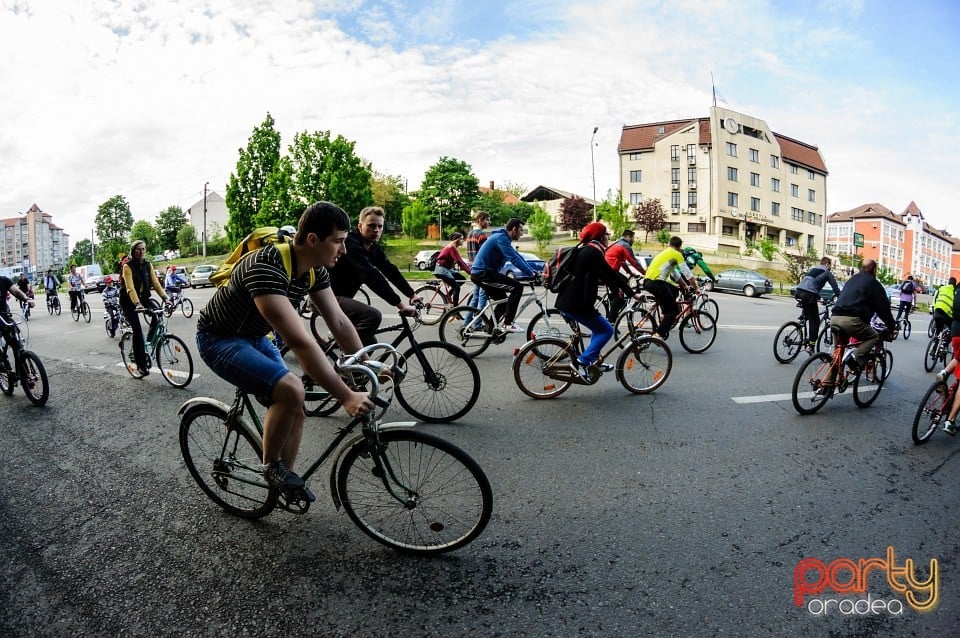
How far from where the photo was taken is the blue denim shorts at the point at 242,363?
2.88 metres

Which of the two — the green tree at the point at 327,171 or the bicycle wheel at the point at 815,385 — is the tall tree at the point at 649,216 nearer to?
the green tree at the point at 327,171

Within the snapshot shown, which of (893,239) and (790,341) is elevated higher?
(893,239)

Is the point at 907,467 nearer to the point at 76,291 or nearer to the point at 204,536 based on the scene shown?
the point at 204,536

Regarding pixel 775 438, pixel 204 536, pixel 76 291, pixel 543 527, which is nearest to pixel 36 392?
pixel 204 536

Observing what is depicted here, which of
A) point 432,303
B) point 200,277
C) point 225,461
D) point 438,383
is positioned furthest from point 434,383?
point 200,277

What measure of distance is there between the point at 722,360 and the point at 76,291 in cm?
1863

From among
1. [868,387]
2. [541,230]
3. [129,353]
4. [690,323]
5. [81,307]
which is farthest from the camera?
[541,230]

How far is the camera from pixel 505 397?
6344 millimetres

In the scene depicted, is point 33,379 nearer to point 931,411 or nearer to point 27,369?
point 27,369

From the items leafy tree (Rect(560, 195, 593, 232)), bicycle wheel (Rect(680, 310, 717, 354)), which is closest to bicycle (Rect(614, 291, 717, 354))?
bicycle wheel (Rect(680, 310, 717, 354))


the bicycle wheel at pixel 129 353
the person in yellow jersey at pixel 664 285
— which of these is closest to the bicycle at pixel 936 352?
the person in yellow jersey at pixel 664 285

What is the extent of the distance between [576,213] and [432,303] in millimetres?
56586

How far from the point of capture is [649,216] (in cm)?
6088

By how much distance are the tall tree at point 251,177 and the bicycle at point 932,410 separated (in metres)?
49.6
